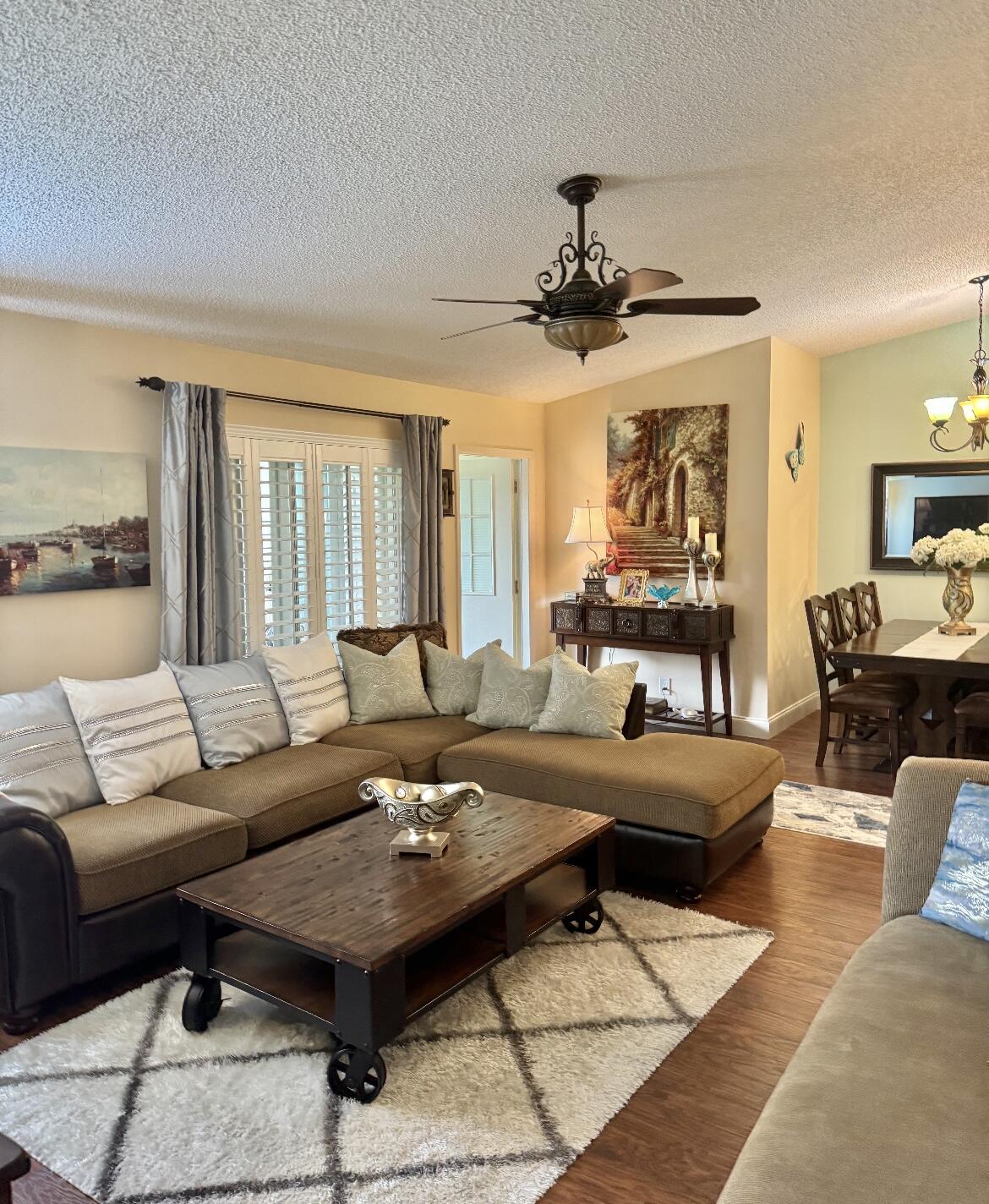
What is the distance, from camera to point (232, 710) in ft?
13.4

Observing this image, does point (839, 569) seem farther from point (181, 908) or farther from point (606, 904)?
point (181, 908)

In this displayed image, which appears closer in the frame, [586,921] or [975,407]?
[586,921]

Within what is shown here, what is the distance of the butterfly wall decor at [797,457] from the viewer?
21.0ft

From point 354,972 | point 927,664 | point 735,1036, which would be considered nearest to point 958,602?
point 927,664

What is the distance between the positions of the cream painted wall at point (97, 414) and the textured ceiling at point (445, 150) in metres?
0.15

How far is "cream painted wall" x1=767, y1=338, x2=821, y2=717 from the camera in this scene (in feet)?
20.4

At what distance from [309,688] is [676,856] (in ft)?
6.40

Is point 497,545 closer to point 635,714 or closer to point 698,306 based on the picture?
point 635,714

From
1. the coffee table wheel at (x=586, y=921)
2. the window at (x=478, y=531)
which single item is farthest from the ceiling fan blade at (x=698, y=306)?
the window at (x=478, y=531)

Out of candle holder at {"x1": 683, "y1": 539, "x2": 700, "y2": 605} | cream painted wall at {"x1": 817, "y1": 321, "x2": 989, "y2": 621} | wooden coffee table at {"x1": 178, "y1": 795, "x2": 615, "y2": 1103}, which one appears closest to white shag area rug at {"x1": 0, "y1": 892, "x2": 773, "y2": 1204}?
wooden coffee table at {"x1": 178, "y1": 795, "x2": 615, "y2": 1103}

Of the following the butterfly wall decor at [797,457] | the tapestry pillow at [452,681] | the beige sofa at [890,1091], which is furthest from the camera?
the butterfly wall decor at [797,457]

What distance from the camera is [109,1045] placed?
2615 mm

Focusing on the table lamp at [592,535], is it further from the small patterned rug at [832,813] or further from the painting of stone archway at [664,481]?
the small patterned rug at [832,813]

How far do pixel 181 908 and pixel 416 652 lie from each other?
8.15 ft
